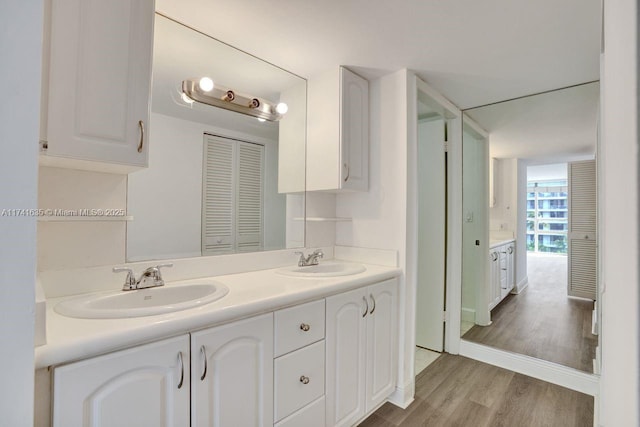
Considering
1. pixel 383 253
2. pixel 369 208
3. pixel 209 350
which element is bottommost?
pixel 209 350

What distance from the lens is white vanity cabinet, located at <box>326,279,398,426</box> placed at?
1.46 meters

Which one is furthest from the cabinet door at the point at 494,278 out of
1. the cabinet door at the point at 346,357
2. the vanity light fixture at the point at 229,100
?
the vanity light fixture at the point at 229,100

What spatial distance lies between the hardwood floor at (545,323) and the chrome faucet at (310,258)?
162 cm

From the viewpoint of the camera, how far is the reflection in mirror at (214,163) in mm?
1418

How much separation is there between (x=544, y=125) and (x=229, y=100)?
8.47ft

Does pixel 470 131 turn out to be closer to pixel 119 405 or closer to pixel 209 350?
pixel 209 350

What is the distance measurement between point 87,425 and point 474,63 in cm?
242

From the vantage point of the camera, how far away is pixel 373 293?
1679mm

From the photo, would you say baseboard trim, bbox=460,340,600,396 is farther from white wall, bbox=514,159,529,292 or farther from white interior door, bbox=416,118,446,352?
white wall, bbox=514,159,529,292

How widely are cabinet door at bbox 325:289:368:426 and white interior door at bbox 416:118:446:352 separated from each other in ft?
3.95

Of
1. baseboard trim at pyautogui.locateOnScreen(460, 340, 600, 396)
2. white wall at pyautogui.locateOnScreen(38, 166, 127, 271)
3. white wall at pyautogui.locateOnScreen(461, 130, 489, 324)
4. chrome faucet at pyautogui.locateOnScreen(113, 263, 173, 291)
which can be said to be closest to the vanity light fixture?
white wall at pyautogui.locateOnScreen(38, 166, 127, 271)

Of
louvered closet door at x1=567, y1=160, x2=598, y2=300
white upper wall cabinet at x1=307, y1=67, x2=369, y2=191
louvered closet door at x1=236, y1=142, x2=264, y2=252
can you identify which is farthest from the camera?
louvered closet door at x1=567, y1=160, x2=598, y2=300

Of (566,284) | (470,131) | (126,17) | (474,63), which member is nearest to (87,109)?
(126,17)

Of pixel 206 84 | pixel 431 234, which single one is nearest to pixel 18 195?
pixel 206 84
